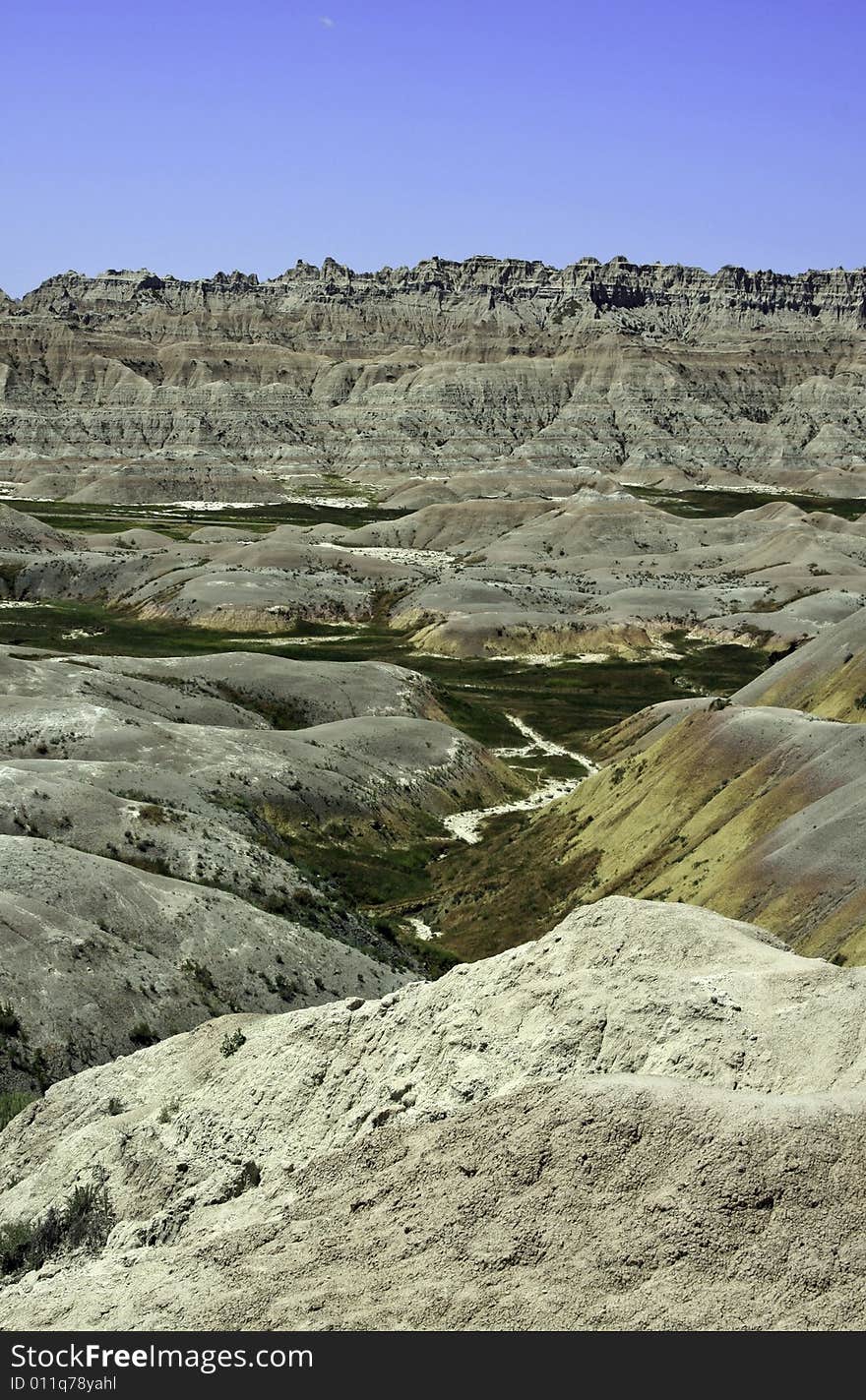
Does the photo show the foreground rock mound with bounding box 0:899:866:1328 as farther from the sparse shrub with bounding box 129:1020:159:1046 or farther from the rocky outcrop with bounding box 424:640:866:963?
the rocky outcrop with bounding box 424:640:866:963

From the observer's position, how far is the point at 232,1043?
20.6 m

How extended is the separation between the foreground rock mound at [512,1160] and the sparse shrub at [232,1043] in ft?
0.71

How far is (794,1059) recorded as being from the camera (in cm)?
1577

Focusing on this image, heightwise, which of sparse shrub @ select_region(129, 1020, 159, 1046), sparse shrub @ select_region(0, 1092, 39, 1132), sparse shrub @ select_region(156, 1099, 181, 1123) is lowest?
sparse shrub @ select_region(0, 1092, 39, 1132)

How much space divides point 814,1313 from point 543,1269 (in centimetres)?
246

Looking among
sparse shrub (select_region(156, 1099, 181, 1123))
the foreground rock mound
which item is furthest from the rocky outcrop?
sparse shrub (select_region(156, 1099, 181, 1123))

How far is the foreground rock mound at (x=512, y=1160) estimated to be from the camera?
12.9 metres

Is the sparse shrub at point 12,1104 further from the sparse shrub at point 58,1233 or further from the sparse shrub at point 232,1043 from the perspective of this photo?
the sparse shrub at point 58,1233

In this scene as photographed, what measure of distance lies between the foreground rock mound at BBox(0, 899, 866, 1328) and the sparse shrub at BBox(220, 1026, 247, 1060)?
22 centimetres

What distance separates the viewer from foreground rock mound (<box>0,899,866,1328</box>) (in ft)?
42.2

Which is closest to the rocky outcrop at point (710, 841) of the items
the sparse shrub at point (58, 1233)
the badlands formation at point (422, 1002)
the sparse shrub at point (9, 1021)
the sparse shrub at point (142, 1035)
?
the badlands formation at point (422, 1002)

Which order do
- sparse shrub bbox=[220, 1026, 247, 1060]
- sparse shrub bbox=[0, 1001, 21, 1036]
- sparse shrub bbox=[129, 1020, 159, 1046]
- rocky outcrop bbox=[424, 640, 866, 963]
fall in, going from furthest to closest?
rocky outcrop bbox=[424, 640, 866, 963], sparse shrub bbox=[129, 1020, 159, 1046], sparse shrub bbox=[0, 1001, 21, 1036], sparse shrub bbox=[220, 1026, 247, 1060]

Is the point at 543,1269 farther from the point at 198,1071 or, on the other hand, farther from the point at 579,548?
the point at 579,548

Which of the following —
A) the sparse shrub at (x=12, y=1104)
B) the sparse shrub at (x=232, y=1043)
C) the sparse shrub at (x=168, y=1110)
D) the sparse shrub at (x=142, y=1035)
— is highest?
the sparse shrub at (x=232, y=1043)
